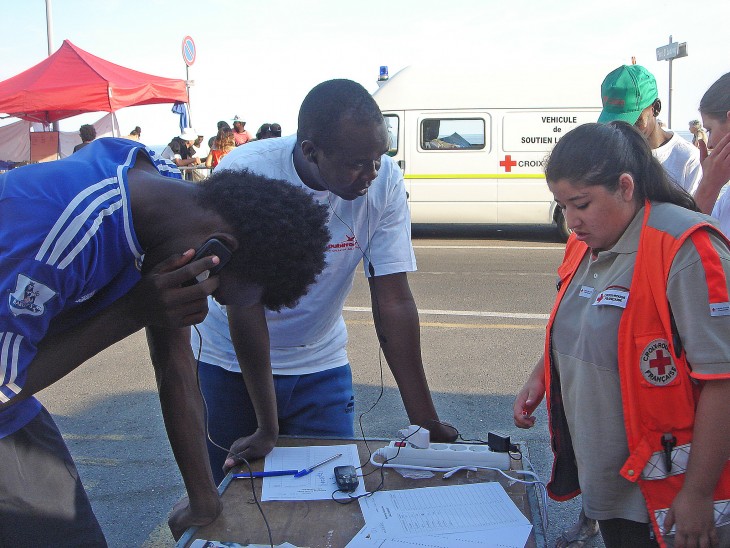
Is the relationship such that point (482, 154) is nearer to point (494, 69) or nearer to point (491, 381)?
point (494, 69)

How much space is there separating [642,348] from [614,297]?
139 millimetres

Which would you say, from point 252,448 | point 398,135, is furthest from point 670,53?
point 252,448

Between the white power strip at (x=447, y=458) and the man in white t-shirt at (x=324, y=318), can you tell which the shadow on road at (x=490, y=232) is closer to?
the man in white t-shirt at (x=324, y=318)

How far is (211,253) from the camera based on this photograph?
152 cm

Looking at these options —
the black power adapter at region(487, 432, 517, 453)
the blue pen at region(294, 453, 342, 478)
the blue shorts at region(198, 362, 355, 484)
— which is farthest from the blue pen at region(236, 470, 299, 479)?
the black power adapter at region(487, 432, 517, 453)

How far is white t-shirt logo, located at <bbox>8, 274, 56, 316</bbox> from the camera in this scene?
1.31 meters

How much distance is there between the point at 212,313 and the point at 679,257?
148 centimetres

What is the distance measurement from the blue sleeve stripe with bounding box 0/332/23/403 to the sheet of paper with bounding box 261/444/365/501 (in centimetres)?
72

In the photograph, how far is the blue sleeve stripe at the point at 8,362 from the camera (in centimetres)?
135

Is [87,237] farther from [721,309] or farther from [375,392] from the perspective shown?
[375,392]

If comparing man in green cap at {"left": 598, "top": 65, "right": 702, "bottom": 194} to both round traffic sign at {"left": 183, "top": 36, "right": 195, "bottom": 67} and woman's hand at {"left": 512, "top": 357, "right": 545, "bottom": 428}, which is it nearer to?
woman's hand at {"left": 512, "top": 357, "right": 545, "bottom": 428}

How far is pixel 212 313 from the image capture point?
8.01ft

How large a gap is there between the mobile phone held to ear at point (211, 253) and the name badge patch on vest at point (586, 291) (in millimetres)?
928

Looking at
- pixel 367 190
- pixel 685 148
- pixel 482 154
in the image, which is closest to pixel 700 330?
pixel 367 190
